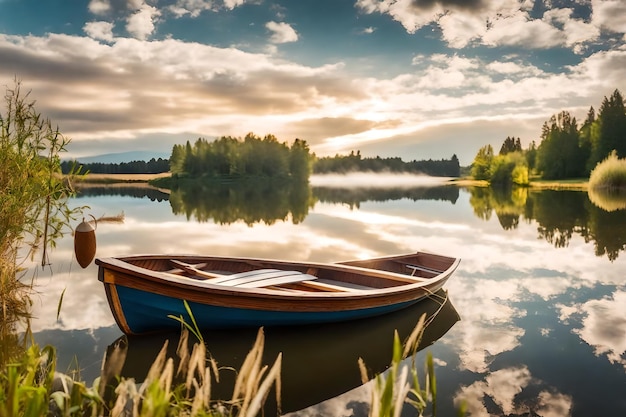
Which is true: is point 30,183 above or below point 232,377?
above

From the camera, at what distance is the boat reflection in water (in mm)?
6203

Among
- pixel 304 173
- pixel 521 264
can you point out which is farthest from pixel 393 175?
pixel 521 264

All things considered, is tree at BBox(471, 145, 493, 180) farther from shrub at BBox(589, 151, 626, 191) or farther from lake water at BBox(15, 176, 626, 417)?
lake water at BBox(15, 176, 626, 417)

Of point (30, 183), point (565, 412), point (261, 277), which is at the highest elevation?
point (30, 183)

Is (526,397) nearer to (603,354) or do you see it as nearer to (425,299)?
(603,354)

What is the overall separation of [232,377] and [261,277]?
2.72 metres

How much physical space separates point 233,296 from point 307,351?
1471 millimetres

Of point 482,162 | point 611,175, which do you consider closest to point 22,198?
point 611,175

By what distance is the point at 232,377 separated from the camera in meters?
6.47

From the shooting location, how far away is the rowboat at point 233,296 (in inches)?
281

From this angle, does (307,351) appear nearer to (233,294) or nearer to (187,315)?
(233,294)

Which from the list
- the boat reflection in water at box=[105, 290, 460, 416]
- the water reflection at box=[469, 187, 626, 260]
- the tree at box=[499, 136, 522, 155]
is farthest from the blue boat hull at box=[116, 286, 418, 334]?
the tree at box=[499, 136, 522, 155]

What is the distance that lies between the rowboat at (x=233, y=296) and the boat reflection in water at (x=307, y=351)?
8.5 inches

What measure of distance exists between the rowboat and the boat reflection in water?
0.22m
